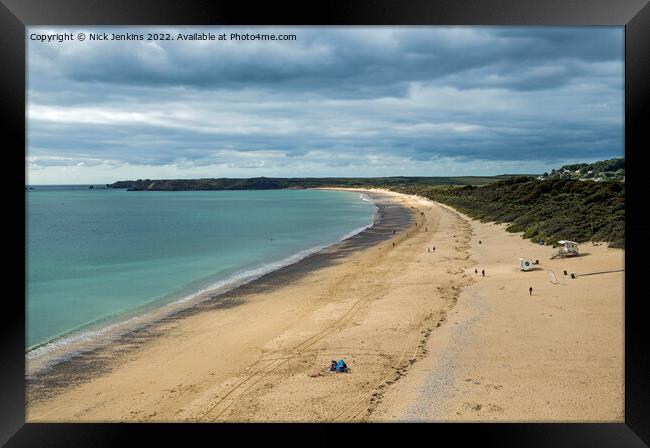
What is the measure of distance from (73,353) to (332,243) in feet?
56.3

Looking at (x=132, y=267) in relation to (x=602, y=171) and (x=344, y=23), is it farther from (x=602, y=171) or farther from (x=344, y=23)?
(x=602, y=171)

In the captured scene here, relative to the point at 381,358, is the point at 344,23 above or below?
above

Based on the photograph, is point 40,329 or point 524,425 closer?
point 524,425

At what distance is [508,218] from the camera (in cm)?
2728

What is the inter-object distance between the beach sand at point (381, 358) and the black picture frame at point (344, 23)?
1.82 metres

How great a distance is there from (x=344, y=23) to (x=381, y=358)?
531 cm

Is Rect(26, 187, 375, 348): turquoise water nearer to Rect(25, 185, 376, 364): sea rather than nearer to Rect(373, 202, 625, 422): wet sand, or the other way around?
Rect(25, 185, 376, 364): sea

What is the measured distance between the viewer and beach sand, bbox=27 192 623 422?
5.77 metres

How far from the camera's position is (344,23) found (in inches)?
146

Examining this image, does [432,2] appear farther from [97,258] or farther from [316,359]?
[97,258]

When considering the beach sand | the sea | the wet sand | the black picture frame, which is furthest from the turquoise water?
the wet sand

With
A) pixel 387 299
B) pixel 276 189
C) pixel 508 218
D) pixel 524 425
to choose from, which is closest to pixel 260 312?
pixel 387 299

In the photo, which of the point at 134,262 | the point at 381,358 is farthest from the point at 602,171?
the point at 381,358

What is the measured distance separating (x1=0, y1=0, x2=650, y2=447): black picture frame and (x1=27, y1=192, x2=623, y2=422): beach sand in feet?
5.98
